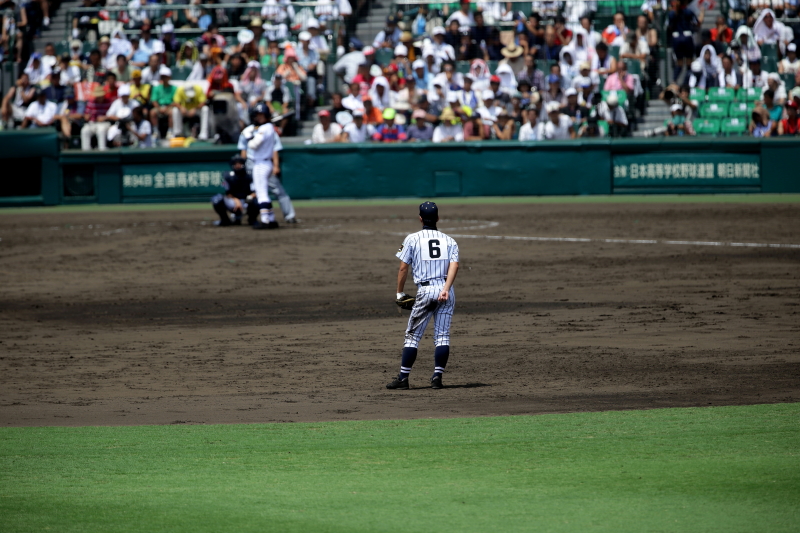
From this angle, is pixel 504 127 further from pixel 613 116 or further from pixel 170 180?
pixel 170 180

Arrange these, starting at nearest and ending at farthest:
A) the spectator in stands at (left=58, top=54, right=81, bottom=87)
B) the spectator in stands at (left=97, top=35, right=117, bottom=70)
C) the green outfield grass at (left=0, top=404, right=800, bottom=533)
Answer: the green outfield grass at (left=0, top=404, right=800, bottom=533) → the spectator in stands at (left=58, top=54, right=81, bottom=87) → the spectator in stands at (left=97, top=35, right=117, bottom=70)

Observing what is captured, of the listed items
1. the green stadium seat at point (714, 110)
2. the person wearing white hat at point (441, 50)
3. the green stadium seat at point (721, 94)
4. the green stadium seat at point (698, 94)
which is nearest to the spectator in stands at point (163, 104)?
the person wearing white hat at point (441, 50)

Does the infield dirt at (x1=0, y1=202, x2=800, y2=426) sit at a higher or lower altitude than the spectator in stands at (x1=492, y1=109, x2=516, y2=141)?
lower

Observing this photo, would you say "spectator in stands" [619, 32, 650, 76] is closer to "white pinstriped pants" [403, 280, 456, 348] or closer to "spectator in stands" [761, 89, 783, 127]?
"spectator in stands" [761, 89, 783, 127]

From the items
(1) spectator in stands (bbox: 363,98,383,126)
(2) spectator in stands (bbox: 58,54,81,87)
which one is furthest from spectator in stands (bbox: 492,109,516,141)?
(2) spectator in stands (bbox: 58,54,81,87)

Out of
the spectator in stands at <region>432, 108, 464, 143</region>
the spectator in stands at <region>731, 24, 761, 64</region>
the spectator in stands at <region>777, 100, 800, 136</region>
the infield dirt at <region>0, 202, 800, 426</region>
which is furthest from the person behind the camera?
the spectator in stands at <region>432, 108, 464, 143</region>

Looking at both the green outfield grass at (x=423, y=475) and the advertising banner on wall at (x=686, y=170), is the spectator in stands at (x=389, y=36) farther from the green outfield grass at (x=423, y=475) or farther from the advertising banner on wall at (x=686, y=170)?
the green outfield grass at (x=423, y=475)
